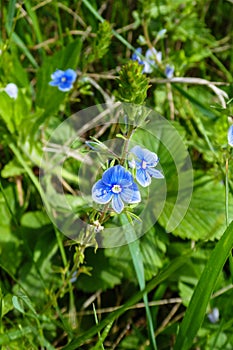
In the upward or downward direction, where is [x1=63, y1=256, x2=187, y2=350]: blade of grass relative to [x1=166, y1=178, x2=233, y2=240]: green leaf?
upward

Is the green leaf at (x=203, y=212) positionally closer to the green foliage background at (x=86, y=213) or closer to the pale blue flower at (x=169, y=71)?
the green foliage background at (x=86, y=213)

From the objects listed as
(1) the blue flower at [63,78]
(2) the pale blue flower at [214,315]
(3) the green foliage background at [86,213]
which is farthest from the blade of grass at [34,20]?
(2) the pale blue flower at [214,315]

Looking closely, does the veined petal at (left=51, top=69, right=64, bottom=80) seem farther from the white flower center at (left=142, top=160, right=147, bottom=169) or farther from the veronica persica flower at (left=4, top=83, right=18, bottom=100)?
the white flower center at (left=142, top=160, right=147, bottom=169)

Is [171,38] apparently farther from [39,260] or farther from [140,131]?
[39,260]

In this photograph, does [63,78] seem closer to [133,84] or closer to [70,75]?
[70,75]

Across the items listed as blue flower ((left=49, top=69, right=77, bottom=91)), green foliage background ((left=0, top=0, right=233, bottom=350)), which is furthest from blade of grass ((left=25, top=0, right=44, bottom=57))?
blue flower ((left=49, top=69, right=77, bottom=91))

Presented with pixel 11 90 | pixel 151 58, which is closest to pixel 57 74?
pixel 11 90

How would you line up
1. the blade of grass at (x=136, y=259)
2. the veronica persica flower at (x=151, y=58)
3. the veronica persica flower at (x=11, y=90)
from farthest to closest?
the veronica persica flower at (x=151, y=58) → the veronica persica flower at (x=11, y=90) → the blade of grass at (x=136, y=259)
